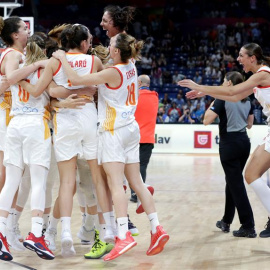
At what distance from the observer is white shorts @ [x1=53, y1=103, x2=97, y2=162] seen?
16.4ft

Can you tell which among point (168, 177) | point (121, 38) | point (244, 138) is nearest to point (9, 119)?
point (121, 38)

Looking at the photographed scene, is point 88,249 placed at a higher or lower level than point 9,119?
lower

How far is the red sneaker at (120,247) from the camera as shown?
4.73m

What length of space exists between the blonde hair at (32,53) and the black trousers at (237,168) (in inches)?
88.0

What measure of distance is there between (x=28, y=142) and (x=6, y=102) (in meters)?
0.71

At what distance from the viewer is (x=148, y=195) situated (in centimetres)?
516

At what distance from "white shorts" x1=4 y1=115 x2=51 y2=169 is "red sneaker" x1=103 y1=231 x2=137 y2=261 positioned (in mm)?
881

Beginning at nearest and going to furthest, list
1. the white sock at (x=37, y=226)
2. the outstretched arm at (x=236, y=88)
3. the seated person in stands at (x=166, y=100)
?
the white sock at (x=37, y=226) → the outstretched arm at (x=236, y=88) → the seated person in stands at (x=166, y=100)

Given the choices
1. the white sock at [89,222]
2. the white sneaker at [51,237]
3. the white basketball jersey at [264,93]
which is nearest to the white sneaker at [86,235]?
the white sock at [89,222]

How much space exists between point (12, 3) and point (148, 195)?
781cm

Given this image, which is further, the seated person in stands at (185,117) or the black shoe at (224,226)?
the seated person in stands at (185,117)

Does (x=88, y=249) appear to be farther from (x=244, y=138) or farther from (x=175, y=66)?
(x=175, y=66)

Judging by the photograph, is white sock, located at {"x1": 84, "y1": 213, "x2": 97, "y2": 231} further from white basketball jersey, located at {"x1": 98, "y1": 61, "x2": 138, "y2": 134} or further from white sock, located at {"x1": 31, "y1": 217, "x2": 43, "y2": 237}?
white basketball jersey, located at {"x1": 98, "y1": 61, "x2": 138, "y2": 134}

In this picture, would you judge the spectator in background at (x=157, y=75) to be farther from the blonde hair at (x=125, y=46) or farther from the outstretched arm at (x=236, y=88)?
the blonde hair at (x=125, y=46)
